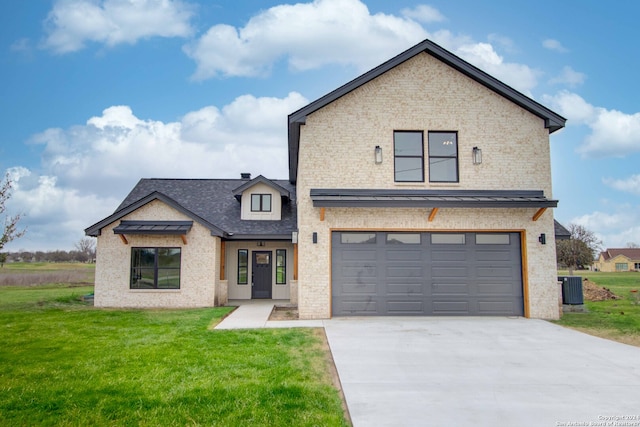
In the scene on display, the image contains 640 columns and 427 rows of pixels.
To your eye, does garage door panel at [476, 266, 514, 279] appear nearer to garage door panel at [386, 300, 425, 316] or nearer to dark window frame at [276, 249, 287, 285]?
garage door panel at [386, 300, 425, 316]

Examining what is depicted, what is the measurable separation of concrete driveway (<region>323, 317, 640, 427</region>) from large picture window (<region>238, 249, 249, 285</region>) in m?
8.60

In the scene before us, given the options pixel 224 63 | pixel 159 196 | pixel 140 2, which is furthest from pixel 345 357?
pixel 224 63

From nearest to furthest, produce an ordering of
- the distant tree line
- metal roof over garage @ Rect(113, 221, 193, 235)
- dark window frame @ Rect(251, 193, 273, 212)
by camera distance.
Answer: metal roof over garage @ Rect(113, 221, 193, 235), dark window frame @ Rect(251, 193, 273, 212), the distant tree line

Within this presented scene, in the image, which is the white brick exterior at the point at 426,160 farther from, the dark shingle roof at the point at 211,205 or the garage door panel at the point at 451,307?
the dark shingle roof at the point at 211,205

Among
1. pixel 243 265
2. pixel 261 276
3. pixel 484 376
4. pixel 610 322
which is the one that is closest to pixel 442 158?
pixel 610 322

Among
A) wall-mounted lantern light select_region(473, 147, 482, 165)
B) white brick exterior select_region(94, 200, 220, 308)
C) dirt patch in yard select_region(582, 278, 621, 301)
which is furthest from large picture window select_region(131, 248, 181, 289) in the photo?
dirt patch in yard select_region(582, 278, 621, 301)

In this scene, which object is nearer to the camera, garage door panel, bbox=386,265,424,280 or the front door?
garage door panel, bbox=386,265,424,280

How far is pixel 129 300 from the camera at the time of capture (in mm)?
15133

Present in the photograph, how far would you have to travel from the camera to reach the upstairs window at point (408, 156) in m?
12.6

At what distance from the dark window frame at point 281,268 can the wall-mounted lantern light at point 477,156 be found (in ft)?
30.0

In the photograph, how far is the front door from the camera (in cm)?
1797

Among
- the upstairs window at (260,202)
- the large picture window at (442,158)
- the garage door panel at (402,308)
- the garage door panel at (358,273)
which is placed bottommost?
the garage door panel at (402,308)

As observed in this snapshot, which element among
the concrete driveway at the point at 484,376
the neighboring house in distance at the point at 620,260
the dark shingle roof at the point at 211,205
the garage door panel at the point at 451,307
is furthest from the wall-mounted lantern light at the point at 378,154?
the neighboring house in distance at the point at 620,260

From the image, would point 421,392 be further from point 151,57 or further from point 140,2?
point 151,57
